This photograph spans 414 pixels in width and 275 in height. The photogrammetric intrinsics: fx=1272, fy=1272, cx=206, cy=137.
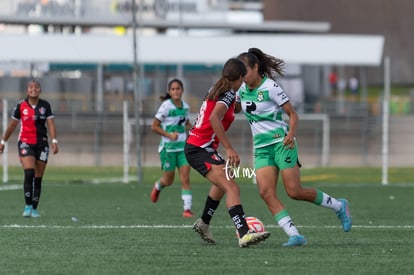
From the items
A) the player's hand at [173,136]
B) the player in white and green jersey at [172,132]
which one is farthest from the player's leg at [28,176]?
the player's hand at [173,136]

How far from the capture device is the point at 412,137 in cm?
3831

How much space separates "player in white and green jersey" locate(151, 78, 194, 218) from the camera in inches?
766

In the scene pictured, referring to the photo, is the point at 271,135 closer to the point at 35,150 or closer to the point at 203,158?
the point at 203,158

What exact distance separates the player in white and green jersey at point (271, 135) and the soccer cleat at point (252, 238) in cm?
37

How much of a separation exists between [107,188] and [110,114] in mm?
13139

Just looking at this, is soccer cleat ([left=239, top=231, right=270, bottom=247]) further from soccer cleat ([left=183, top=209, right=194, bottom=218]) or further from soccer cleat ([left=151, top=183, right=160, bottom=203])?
soccer cleat ([left=151, top=183, right=160, bottom=203])

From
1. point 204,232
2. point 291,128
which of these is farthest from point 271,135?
point 204,232

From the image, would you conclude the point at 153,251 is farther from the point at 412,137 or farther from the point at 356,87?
the point at 356,87

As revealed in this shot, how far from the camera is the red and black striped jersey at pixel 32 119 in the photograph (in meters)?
18.2

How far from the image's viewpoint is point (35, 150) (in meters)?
18.3

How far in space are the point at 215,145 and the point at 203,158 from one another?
25 centimetres

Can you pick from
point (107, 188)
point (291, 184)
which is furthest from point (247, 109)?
point (107, 188)

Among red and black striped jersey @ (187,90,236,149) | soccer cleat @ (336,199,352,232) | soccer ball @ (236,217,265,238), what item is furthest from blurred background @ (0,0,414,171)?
soccer ball @ (236,217,265,238)

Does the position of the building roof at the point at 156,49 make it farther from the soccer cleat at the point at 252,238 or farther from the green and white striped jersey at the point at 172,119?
the soccer cleat at the point at 252,238
